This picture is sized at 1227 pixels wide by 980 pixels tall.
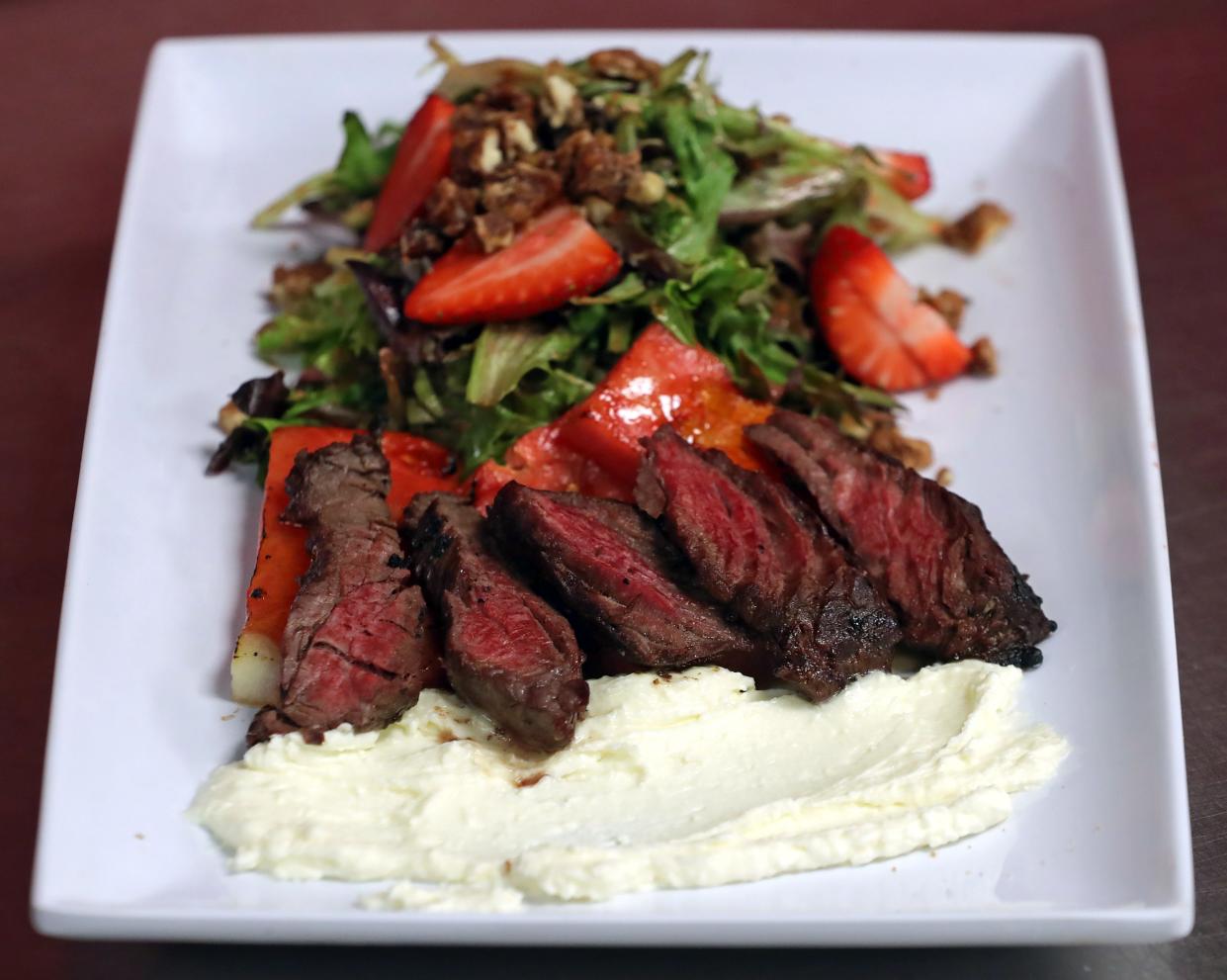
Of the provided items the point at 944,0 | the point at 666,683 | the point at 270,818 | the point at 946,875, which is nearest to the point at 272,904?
the point at 270,818

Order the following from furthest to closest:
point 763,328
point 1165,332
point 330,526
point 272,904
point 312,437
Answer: point 1165,332, point 763,328, point 312,437, point 330,526, point 272,904

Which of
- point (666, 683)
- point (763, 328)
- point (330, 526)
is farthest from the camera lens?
point (763, 328)

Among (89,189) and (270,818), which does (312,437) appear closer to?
(270,818)

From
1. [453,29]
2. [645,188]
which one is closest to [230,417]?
[645,188]

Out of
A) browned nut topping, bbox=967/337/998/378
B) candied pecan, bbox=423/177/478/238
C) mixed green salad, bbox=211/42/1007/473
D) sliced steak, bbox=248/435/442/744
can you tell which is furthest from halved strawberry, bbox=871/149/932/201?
sliced steak, bbox=248/435/442/744

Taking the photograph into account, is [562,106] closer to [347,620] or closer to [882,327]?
[882,327]

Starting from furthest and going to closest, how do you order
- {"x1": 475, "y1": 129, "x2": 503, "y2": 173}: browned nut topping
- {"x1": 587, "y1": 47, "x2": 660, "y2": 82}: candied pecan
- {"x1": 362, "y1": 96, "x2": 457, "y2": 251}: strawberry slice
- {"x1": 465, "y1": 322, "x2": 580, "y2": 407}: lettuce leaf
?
{"x1": 587, "y1": 47, "x2": 660, "y2": 82}: candied pecan → {"x1": 362, "y1": 96, "x2": 457, "y2": 251}: strawberry slice → {"x1": 475, "y1": 129, "x2": 503, "y2": 173}: browned nut topping → {"x1": 465, "y1": 322, "x2": 580, "y2": 407}: lettuce leaf

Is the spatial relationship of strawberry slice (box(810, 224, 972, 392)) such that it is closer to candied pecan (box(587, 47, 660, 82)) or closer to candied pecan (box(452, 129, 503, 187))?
candied pecan (box(587, 47, 660, 82))

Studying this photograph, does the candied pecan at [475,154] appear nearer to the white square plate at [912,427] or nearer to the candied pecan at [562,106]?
the candied pecan at [562,106]
